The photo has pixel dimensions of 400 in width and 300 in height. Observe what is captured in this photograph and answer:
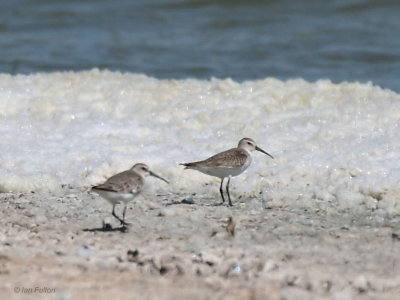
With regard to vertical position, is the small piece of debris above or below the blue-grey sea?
below

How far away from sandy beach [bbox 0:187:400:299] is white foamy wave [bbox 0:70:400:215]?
0.74m

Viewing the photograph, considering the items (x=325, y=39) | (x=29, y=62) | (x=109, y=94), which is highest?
(x=325, y=39)

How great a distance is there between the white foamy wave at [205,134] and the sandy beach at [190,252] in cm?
74

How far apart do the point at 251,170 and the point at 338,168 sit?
95 cm

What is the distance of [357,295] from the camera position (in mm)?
6609

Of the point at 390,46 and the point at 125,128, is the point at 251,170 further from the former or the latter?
the point at 390,46

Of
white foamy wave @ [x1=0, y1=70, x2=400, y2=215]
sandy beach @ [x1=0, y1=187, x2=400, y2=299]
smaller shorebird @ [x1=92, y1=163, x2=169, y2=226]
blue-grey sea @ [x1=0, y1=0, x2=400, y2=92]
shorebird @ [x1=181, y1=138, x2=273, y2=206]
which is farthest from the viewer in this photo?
blue-grey sea @ [x1=0, y1=0, x2=400, y2=92]

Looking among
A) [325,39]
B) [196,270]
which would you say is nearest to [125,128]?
[196,270]

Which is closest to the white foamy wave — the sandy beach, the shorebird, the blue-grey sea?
the shorebird

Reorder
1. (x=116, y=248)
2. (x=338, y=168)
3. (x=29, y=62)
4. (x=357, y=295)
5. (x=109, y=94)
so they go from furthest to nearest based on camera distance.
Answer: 1. (x=29, y=62)
2. (x=109, y=94)
3. (x=338, y=168)
4. (x=116, y=248)
5. (x=357, y=295)

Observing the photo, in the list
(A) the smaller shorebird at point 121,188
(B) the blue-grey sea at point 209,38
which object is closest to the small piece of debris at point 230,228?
(A) the smaller shorebird at point 121,188

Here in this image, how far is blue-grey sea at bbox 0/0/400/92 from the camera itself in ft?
70.7

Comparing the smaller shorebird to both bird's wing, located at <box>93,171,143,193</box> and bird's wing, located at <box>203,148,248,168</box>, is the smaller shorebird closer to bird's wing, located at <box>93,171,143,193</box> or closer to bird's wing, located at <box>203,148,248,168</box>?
bird's wing, located at <box>93,171,143,193</box>

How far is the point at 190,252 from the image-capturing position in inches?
293
